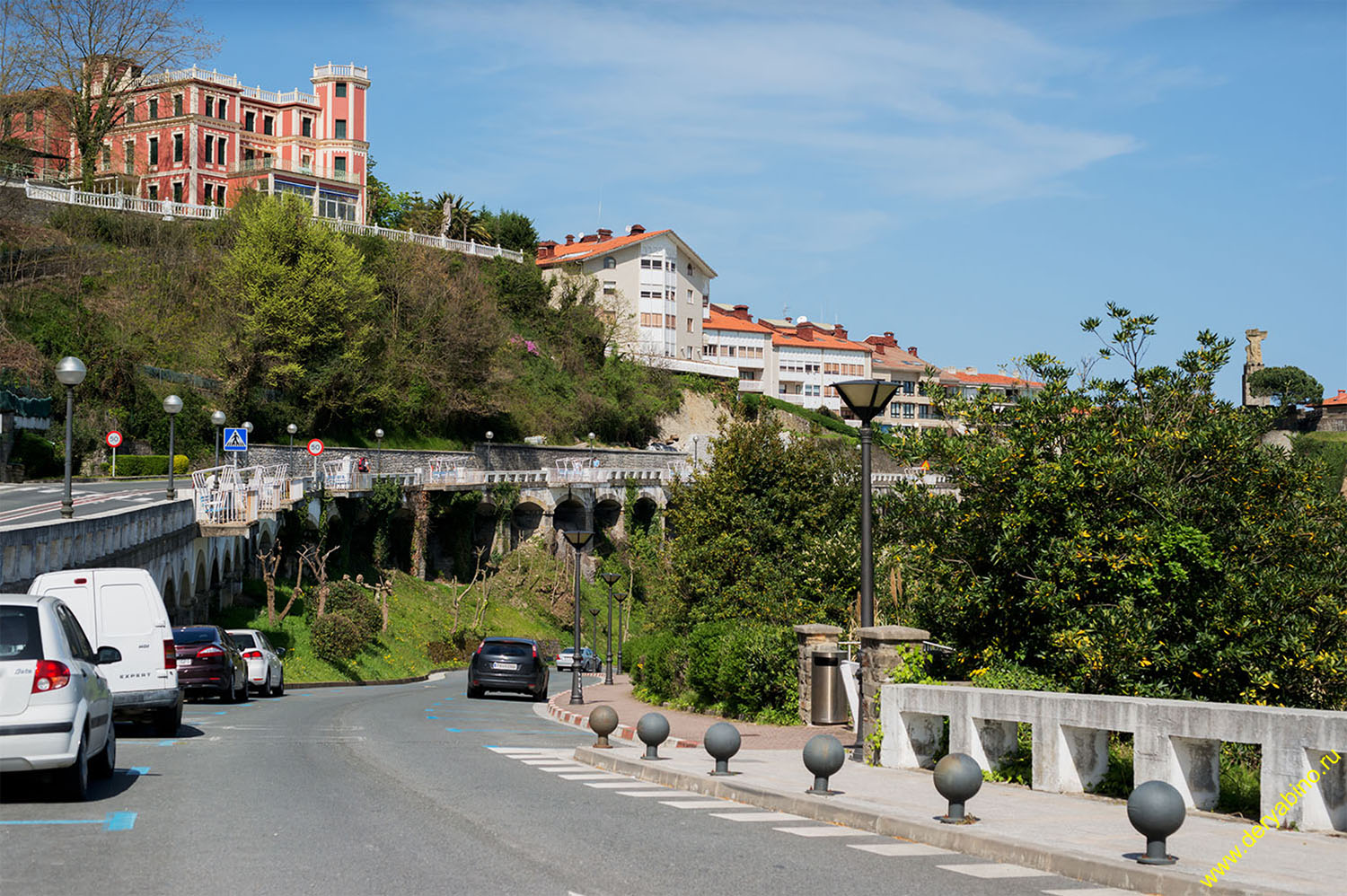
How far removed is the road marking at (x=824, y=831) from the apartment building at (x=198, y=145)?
258 feet

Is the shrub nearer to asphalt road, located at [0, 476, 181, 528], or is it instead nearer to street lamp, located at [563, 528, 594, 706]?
asphalt road, located at [0, 476, 181, 528]

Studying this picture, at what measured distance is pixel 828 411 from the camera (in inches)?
4948

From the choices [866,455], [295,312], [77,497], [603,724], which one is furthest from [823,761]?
[295,312]

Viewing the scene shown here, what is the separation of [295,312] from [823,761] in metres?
60.1

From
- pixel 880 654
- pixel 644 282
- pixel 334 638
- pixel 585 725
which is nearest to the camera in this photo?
pixel 880 654

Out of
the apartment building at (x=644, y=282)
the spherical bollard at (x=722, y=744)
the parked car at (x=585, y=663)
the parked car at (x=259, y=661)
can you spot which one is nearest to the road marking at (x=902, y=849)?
the spherical bollard at (x=722, y=744)

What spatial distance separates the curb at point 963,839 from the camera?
827 cm

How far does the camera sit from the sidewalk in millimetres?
8406

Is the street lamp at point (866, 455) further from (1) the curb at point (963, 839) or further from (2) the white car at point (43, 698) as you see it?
(2) the white car at point (43, 698)

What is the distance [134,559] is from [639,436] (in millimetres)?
72568

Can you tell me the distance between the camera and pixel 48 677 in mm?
11016

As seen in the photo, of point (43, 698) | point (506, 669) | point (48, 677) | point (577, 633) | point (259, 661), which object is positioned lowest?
point (506, 669)

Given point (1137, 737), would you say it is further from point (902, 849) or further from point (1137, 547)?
point (1137, 547)

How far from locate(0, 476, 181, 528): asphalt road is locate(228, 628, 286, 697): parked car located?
13.9 feet
